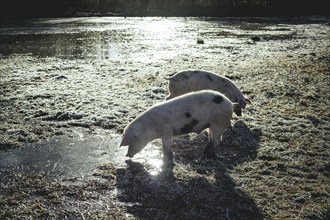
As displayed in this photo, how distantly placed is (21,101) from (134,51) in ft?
33.7

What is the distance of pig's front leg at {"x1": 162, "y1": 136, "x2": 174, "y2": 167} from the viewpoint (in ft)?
22.3

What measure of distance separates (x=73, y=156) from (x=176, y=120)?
2.14m

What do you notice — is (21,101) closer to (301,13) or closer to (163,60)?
(163,60)

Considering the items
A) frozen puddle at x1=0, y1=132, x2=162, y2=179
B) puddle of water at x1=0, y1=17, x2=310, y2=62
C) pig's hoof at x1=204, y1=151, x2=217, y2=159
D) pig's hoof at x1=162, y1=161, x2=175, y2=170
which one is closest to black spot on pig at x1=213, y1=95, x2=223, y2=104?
pig's hoof at x1=204, y1=151, x2=217, y2=159

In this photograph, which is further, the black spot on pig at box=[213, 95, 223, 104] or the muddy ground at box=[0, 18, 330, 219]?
the black spot on pig at box=[213, 95, 223, 104]

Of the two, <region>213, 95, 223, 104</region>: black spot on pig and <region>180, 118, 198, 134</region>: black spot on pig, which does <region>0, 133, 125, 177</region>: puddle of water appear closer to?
<region>180, 118, 198, 134</region>: black spot on pig

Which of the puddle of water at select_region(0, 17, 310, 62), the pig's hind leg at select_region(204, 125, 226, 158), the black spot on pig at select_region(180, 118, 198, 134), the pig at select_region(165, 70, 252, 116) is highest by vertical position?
the puddle of water at select_region(0, 17, 310, 62)

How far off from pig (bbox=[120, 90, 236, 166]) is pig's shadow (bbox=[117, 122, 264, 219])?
0.44 metres

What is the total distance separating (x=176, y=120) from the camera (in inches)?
263

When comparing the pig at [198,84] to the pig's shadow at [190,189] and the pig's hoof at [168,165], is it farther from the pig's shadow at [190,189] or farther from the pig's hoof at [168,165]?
the pig's hoof at [168,165]

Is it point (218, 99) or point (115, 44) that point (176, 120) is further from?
point (115, 44)

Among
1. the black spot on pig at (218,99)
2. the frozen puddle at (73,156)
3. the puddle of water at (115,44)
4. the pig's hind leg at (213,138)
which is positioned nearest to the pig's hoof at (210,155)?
the pig's hind leg at (213,138)

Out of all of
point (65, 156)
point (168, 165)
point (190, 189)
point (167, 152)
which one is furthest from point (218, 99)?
point (65, 156)

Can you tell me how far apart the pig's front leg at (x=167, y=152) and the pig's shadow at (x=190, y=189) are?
0.14 m
